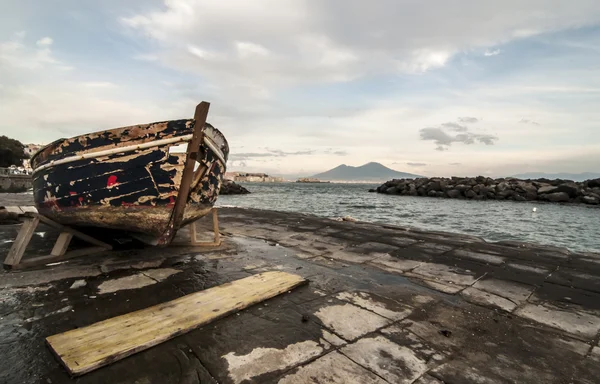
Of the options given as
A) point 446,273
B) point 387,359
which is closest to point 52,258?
point 387,359

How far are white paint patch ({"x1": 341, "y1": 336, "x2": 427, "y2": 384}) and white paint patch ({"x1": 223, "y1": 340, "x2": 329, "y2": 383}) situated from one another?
0.26 m

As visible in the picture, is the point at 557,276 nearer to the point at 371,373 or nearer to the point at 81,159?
the point at 371,373

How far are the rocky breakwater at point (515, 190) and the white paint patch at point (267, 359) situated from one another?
39.2 meters

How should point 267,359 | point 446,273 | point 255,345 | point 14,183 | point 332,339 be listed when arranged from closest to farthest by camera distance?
point 267,359 < point 255,345 < point 332,339 < point 446,273 < point 14,183

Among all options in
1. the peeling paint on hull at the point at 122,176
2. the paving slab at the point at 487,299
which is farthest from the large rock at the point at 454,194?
the peeling paint on hull at the point at 122,176

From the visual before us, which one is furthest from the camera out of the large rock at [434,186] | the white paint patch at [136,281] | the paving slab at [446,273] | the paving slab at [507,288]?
the large rock at [434,186]

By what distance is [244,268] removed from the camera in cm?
444

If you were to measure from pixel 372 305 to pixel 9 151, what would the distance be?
51.3 m

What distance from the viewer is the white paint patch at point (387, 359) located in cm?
200

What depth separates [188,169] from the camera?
4.52 metres

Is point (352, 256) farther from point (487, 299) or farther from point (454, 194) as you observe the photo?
point (454, 194)

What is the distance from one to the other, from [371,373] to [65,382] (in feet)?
6.41

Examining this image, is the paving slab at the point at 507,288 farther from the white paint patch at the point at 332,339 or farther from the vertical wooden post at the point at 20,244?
the vertical wooden post at the point at 20,244

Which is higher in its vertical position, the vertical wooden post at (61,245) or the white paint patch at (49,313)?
the vertical wooden post at (61,245)
